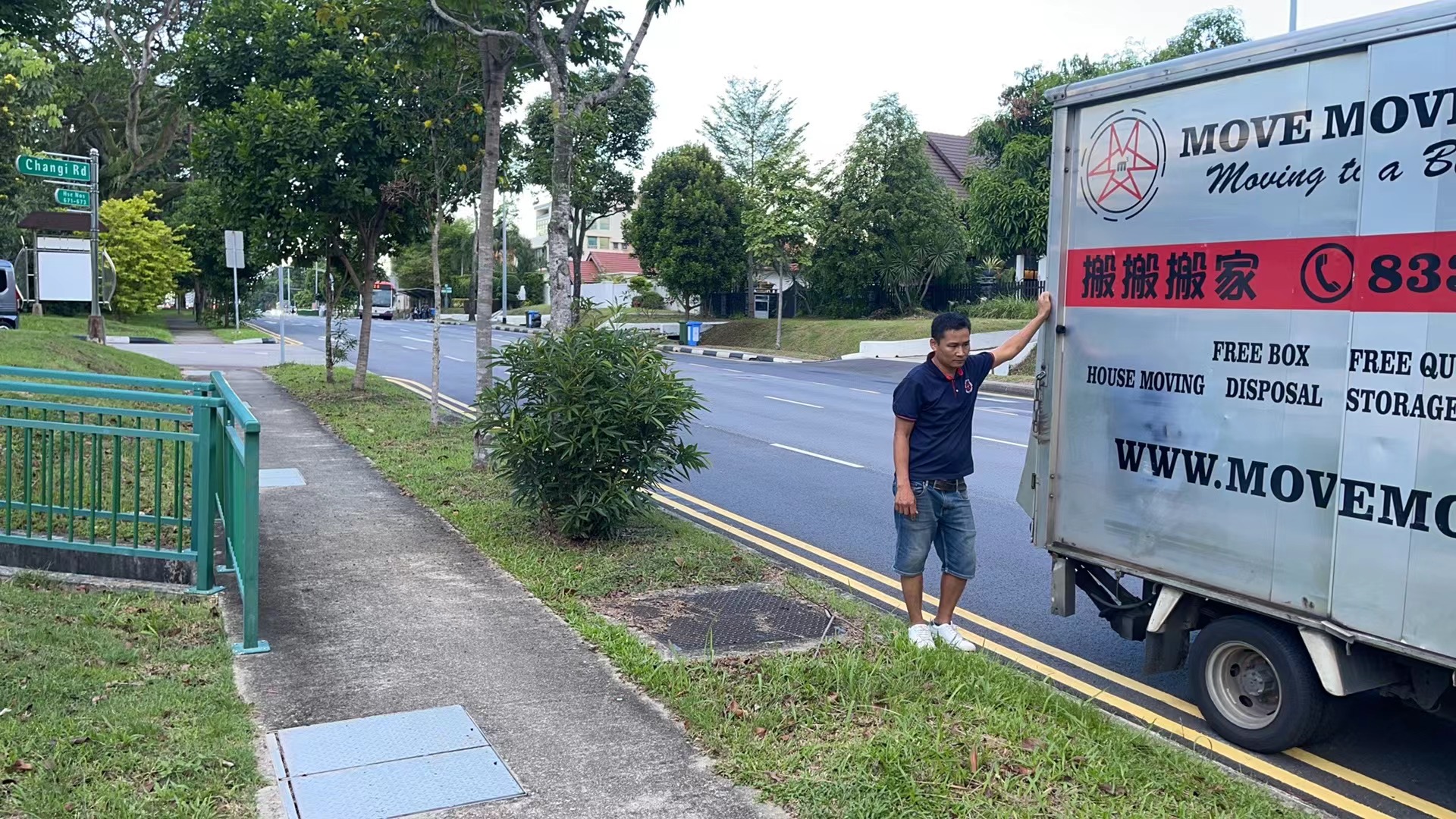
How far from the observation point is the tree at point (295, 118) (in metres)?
15.2

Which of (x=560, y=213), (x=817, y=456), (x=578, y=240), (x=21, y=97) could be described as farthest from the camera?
(x=578, y=240)

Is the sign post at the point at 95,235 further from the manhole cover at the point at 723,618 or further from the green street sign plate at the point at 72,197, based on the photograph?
the manhole cover at the point at 723,618

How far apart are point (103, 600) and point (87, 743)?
214cm

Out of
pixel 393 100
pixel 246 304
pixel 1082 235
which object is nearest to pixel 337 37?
pixel 393 100

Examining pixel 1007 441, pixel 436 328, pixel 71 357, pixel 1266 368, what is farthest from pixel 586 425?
pixel 71 357

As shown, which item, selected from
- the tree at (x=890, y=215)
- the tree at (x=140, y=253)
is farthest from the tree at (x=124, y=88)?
the tree at (x=890, y=215)

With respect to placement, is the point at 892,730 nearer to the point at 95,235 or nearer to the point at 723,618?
the point at 723,618

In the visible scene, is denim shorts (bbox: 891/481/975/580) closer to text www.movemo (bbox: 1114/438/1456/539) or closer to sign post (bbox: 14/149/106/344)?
text www.movemo (bbox: 1114/438/1456/539)

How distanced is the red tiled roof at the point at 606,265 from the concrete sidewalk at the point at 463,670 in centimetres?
6504

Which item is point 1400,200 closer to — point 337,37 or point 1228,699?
point 1228,699

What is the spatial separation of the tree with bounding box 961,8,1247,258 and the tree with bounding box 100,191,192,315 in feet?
101

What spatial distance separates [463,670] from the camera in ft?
17.6

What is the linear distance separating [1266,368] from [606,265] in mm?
77450

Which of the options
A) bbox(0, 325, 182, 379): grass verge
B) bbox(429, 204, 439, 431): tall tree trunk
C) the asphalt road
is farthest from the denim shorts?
bbox(0, 325, 182, 379): grass verge
